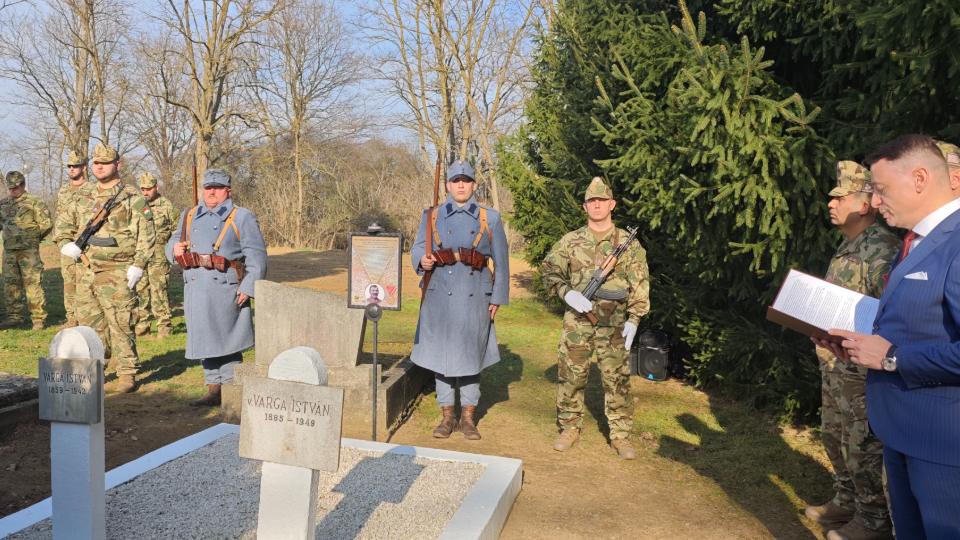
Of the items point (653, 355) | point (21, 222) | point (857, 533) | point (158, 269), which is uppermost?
point (21, 222)

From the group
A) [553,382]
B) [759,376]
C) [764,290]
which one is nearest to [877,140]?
[764,290]

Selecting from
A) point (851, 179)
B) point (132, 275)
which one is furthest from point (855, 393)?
point (132, 275)

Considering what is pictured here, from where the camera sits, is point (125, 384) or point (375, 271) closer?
point (375, 271)

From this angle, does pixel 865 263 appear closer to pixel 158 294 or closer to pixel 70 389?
pixel 70 389

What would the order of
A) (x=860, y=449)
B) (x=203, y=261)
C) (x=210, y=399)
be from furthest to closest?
(x=210, y=399)
(x=203, y=261)
(x=860, y=449)

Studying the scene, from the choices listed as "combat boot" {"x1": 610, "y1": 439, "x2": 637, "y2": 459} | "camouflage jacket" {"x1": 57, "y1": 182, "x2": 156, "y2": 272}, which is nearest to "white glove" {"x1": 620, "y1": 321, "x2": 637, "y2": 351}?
"combat boot" {"x1": 610, "y1": 439, "x2": 637, "y2": 459}

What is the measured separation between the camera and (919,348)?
2373 mm

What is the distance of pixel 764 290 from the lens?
21.5 ft

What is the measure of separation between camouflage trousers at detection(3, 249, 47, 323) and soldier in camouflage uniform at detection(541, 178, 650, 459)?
8375 millimetres

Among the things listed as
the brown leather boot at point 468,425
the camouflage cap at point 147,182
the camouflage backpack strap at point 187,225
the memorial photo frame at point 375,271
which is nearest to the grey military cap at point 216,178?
the camouflage backpack strap at point 187,225

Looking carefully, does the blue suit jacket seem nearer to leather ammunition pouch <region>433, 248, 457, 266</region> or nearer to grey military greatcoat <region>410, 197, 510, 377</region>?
grey military greatcoat <region>410, 197, 510, 377</region>

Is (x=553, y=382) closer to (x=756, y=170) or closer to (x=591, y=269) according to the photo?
(x=591, y=269)

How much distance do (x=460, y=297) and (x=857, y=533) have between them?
3198mm

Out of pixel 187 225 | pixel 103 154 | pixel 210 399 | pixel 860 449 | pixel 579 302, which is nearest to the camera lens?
pixel 860 449
